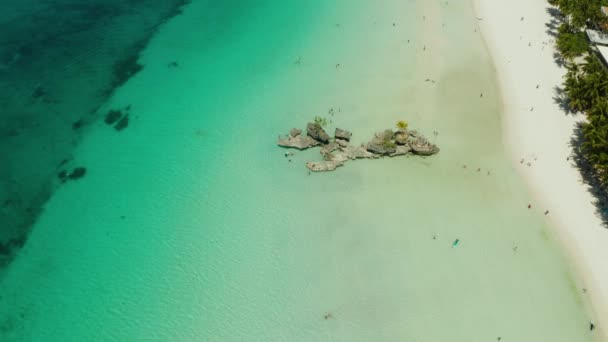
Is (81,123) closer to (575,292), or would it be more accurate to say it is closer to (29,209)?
(29,209)

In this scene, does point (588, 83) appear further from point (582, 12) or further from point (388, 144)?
point (388, 144)

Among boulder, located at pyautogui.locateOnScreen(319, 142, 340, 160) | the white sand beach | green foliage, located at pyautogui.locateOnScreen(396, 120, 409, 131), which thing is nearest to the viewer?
the white sand beach

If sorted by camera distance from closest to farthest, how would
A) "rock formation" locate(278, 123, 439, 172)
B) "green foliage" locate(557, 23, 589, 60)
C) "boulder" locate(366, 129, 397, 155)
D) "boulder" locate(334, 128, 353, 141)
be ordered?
1. "rock formation" locate(278, 123, 439, 172)
2. "boulder" locate(366, 129, 397, 155)
3. "boulder" locate(334, 128, 353, 141)
4. "green foliage" locate(557, 23, 589, 60)

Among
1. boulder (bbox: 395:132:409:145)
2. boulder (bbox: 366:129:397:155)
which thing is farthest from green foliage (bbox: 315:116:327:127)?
boulder (bbox: 395:132:409:145)

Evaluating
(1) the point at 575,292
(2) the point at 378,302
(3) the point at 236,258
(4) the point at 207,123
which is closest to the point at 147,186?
(4) the point at 207,123

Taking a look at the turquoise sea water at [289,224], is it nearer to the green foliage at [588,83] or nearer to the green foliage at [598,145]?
the green foliage at [598,145]

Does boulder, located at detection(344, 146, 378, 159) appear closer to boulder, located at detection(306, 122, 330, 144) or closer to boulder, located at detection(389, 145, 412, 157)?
boulder, located at detection(389, 145, 412, 157)

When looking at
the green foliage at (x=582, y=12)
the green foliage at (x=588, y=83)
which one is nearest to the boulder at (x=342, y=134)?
the green foliage at (x=588, y=83)
